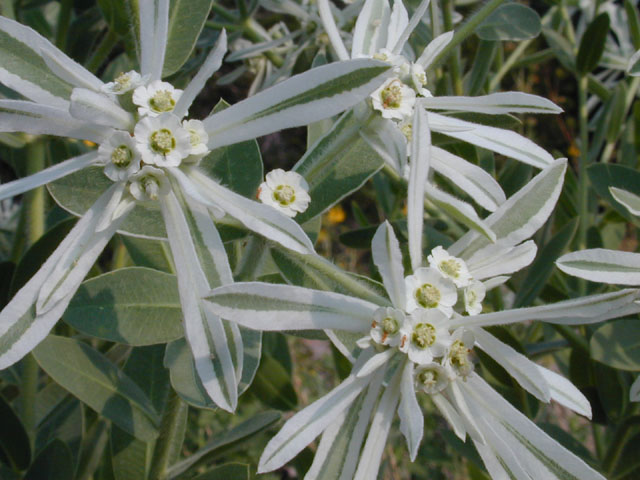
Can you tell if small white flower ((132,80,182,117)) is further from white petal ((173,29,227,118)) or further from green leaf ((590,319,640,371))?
green leaf ((590,319,640,371))

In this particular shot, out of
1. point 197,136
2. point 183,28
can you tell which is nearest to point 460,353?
point 197,136

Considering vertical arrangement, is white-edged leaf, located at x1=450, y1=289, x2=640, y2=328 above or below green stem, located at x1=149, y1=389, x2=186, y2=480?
below

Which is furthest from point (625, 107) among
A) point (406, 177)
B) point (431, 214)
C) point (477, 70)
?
point (406, 177)

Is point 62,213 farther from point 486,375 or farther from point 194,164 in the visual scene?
point 486,375

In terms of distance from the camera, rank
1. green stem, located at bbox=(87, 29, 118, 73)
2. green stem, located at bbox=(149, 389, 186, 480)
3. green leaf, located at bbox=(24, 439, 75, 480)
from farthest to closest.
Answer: green stem, located at bbox=(87, 29, 118, 73) < green leaf, located at bbox=(24, 439, 75, 480) < green stem, located at bbox=(149, 389, 186, 480)

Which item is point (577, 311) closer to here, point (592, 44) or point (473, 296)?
point (473, 296)

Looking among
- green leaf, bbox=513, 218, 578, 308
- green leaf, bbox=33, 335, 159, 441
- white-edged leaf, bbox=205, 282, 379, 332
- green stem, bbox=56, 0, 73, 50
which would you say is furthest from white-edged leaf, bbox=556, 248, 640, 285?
green stem, bbox=56, 0, 73, 50
